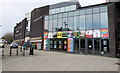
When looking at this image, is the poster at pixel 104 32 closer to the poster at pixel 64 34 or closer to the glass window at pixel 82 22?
the glass window at pixel 82 22

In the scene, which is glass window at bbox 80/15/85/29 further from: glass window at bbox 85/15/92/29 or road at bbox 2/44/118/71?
road at bbox 2/44/118/71

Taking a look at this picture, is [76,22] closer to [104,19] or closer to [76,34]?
[76,34]

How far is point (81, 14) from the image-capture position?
2005cm

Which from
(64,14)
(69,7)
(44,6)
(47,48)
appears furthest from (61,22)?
(44,6)

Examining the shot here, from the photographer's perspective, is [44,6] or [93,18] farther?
[44,6]

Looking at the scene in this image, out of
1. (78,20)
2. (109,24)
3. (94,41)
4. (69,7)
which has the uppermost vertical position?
(69,7)

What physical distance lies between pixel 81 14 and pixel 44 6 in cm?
1315

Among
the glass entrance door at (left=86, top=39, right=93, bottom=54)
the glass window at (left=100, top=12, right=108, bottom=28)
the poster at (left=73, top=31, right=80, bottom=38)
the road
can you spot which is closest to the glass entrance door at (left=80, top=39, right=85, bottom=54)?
the glass entrance door at (left=86, top=39, right=93, bottom=54)

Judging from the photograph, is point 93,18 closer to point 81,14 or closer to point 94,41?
point 81,14

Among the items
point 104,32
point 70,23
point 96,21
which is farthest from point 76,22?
point 104,32

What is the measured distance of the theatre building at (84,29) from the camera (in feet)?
53.9

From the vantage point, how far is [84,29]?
1920 centimetres

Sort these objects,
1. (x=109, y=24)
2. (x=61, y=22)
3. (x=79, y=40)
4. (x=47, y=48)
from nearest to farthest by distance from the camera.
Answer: (x=109, y=24) < (x=79, y=40) < (x=61, y=22) < (x=47, y=48)

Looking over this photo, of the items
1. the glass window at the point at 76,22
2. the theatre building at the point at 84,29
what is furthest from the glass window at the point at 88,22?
the glass window at the point at 76,22
